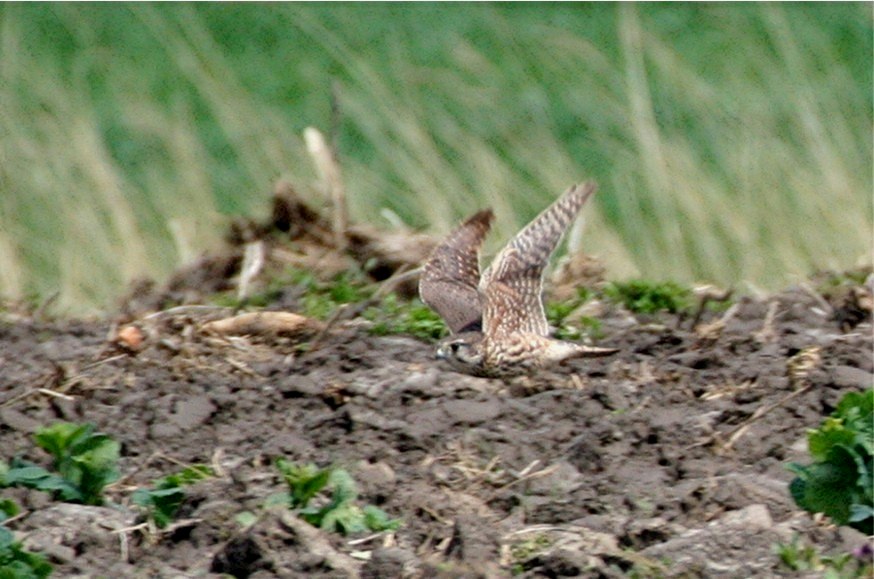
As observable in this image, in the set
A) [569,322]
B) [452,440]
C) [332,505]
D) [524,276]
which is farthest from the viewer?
[569,322]

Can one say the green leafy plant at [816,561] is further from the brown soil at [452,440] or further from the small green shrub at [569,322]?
the small green shrub at [569,322]

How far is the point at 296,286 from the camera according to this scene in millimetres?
6852

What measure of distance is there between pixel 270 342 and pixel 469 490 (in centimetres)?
140

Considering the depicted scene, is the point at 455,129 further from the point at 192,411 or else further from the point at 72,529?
the point at 72,529

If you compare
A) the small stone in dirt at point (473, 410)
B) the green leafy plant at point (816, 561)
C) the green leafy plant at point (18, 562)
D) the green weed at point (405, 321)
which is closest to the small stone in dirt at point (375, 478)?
the small stone in dirt at point (473, 410)

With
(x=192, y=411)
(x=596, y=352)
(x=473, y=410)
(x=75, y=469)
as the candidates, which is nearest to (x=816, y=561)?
(x=473, y=410)

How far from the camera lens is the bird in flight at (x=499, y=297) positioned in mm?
5656

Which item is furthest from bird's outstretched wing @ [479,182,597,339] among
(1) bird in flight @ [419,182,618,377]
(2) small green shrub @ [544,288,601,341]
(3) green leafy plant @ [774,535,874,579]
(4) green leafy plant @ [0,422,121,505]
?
(3) green leafy plant @ [774,535,874,579]

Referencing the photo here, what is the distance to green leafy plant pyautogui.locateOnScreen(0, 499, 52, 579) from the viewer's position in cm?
402

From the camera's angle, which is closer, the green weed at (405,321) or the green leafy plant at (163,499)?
the green leafy plant at (163,499)

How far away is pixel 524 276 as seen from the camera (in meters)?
6.02

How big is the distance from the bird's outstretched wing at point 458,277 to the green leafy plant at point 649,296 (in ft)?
1.62

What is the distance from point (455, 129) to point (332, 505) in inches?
250

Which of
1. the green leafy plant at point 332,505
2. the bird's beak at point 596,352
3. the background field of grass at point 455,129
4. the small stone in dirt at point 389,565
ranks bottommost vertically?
the small stone in dirt at point 389,565
